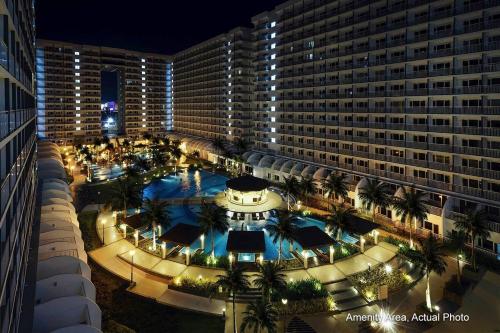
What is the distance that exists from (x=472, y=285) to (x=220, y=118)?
3899 inches

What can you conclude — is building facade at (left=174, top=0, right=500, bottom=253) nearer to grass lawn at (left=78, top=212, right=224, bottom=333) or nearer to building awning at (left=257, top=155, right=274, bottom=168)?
building awning at (left=257, top=155, right=274, bottom=168)

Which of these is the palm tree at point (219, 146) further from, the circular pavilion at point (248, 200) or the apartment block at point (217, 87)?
the circular pavilion at point (248, 200)

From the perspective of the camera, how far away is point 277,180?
90.3 meters

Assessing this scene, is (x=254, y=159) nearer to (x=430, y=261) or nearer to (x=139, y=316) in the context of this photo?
(x=430, y=261)

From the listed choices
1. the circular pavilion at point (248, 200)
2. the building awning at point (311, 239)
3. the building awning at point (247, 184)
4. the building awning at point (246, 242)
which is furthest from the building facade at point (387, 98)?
the building awning at point (246, 242)

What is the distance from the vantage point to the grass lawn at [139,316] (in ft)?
109

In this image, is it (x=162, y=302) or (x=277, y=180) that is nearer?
(x=162, y=302)

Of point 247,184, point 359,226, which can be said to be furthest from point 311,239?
point 247,184

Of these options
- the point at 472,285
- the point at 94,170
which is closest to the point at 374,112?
the point at 472,285

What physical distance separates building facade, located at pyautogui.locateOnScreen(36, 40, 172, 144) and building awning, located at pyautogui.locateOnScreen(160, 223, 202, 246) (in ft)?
351

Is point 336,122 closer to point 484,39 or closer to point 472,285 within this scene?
point 484,39

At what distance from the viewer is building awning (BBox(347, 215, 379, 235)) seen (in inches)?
1911

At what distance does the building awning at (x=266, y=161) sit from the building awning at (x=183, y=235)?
44724 mm

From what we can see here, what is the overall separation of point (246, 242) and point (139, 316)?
1684cm
